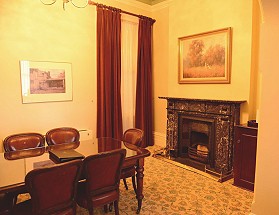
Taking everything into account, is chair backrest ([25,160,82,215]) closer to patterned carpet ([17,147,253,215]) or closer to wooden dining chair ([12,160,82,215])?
wooden dining chair ([12,160,82,215])

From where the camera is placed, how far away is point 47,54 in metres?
4.02

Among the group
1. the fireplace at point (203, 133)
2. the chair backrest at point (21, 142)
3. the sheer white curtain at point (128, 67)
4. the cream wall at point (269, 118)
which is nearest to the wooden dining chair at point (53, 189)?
the chair backrest at point (21, 142)

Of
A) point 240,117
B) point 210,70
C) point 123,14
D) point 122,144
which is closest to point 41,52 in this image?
point 123,14

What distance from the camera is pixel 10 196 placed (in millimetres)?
2064

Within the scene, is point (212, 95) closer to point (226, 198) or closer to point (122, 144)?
point (226, 198)

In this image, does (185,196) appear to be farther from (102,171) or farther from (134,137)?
(102,171)

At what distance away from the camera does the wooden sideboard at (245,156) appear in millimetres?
3152

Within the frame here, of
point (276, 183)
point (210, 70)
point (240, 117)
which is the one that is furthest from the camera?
point (210, 70)

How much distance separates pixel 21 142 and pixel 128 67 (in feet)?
9.65

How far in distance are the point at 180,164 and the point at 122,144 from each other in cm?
177

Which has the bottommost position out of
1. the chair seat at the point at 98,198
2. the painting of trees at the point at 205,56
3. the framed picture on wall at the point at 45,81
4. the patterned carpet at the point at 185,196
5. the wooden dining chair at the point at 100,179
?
the patterned carpet at the point at 185,196

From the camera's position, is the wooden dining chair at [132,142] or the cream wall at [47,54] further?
the cream wall at [47,54]

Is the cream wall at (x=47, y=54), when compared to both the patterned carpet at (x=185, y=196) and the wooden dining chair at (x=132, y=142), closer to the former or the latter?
the wooden dining chair at (x=132, y=142)

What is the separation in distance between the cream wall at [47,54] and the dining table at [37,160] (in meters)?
1.34
